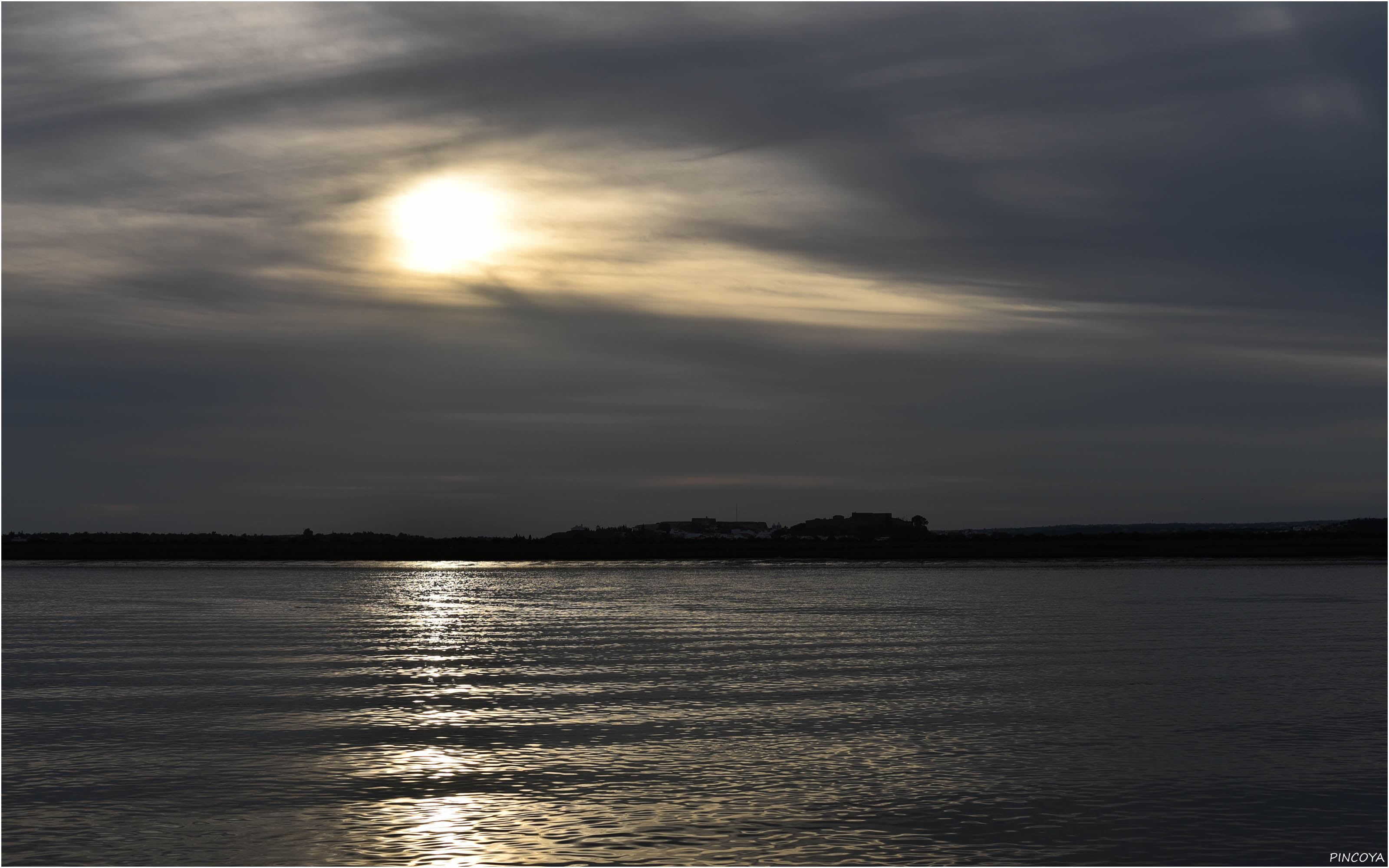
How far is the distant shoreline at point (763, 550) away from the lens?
4469 inches

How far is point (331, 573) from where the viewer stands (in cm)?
8994

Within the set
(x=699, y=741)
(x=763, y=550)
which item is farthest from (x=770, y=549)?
(x=699, y=741)

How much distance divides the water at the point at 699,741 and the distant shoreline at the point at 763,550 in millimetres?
73140

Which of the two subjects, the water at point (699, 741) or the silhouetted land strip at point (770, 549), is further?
the silhouetted land strip at point (770, 549)

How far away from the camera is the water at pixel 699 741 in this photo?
14.4 meters

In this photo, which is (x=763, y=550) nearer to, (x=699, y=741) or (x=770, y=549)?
(x=770, y=549)

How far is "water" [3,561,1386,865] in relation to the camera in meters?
14.4

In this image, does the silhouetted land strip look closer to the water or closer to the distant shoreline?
the distant shoreline

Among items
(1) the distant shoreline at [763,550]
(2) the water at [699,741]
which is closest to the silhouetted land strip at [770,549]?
(1) the distant shoreline at [763,550]

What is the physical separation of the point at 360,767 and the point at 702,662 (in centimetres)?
1344

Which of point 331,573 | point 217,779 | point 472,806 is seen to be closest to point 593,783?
point 472,806

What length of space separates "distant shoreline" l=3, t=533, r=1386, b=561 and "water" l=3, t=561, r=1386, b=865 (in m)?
73.1

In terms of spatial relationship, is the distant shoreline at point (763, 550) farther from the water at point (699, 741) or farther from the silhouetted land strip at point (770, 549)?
the water at point (699, 741)

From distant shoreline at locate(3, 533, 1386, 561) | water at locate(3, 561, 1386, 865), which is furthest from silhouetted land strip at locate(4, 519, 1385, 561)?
water at locate(3, 561, 1386, 865)
